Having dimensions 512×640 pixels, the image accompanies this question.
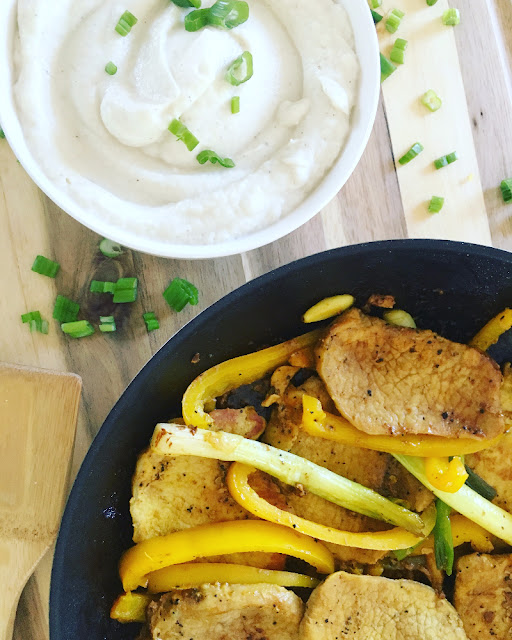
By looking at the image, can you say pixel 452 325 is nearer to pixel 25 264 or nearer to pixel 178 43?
pixel 178 43

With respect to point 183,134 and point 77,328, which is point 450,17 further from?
point 77,328

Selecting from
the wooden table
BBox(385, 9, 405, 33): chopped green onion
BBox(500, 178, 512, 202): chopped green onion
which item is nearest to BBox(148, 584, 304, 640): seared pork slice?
the wooden table

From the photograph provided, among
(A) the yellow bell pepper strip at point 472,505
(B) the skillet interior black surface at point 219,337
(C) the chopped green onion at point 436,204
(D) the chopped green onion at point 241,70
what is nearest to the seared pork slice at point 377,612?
(A) the yellow bell pepper strip at point 472,505

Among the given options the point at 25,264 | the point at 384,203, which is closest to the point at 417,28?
the point at 384,203

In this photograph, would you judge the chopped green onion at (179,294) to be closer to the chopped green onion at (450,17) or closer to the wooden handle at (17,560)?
the wooden handle at (17,560)

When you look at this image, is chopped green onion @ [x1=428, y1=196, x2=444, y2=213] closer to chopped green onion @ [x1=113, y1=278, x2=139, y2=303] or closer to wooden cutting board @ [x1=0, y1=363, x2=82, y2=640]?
chopped green onion @ [x1=113, y1=278, x2=139, y2=303]
